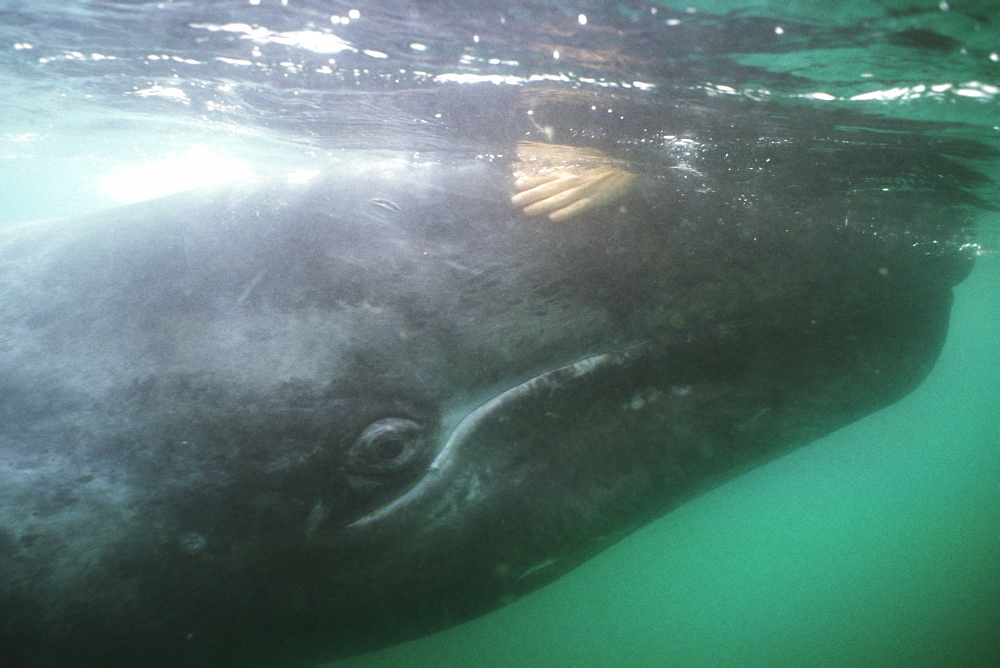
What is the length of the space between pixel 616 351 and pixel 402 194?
1914 millimetres

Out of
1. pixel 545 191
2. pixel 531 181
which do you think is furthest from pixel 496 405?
pixel 531 181

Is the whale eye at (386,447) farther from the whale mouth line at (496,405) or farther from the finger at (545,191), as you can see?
the finger at (545,191)

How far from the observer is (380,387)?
3.08 meters

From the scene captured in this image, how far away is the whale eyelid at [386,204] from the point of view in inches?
148

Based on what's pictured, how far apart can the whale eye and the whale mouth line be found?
0.48 feet

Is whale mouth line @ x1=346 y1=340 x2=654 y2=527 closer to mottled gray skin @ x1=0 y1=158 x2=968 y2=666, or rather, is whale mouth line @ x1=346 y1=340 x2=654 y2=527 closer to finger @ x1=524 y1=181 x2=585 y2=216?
mottled gray skin @ x1=0 y1=158 x2=968 y2=666

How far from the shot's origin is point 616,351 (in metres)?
3.42

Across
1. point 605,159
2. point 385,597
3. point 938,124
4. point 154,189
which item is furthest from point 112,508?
point 154,189

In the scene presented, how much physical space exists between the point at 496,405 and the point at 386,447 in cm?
70

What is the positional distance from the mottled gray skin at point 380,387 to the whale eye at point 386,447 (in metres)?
0.02

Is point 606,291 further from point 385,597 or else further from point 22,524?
Answer: point 22,524

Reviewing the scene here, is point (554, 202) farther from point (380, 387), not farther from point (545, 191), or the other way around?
point (380, 387)

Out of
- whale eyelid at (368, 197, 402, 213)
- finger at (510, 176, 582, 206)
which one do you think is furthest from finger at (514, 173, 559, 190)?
whale eyelid at (368, 197, 402, 213)

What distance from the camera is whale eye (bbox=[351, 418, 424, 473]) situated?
294cm
